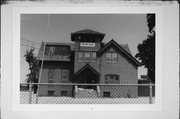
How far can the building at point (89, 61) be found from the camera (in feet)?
37.8

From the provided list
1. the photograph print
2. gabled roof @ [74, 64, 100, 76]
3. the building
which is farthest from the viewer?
gabled roof @ [74, 64, 100, 76]

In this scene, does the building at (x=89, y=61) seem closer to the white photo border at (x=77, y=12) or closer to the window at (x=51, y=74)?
the window at (x=51, y=74)

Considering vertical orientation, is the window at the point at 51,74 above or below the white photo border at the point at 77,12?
below

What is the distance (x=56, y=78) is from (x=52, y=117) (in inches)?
321

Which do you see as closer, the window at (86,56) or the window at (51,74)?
the window at (51,74)

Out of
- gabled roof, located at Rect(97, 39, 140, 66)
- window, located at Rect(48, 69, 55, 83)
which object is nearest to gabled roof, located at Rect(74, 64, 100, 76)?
gabled roof, located at Rect(97, 39, 140, 66)

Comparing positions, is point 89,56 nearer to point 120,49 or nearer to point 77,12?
point 120,49

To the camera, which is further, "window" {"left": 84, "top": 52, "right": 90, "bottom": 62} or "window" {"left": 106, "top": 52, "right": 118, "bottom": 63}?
"window" {"left": 106, "top": 52, "right": 118, "bottom": 63}

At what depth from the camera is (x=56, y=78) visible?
1162 centimetres

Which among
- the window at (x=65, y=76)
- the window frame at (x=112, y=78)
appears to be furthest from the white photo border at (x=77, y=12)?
the window frame at (x=112, y=78)

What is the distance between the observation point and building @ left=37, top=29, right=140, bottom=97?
11516 millimetres

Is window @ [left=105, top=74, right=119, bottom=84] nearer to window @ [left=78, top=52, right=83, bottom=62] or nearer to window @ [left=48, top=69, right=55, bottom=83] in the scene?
window @ [left=78, top=52, right=83, bottom=62]

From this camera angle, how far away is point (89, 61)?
12.4m

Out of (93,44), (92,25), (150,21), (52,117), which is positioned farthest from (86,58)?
(52,117)
